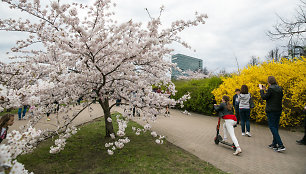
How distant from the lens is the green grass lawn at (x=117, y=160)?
352 cm

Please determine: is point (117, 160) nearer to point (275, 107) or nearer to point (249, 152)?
point (249, 152)

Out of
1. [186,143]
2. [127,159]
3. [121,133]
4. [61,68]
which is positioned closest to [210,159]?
[186,143]

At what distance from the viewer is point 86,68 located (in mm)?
3912

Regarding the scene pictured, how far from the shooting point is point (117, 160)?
3949 millimetres

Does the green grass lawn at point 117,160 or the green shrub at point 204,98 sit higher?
the green shrub at point 204,98

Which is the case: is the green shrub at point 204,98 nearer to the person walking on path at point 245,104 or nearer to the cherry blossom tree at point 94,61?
the person walking on path at point 245,104

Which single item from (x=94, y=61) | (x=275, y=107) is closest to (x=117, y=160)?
(x=94, y=61)

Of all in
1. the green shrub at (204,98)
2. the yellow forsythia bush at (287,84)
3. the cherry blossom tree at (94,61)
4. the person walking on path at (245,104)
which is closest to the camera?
the cherry blossom tree at (94,61)

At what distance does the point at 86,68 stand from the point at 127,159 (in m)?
2.32

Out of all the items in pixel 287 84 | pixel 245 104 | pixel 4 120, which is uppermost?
pixel 287 84

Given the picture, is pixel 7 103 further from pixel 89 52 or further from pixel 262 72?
pixel 262 72

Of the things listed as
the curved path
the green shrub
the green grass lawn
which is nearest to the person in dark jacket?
the curved path

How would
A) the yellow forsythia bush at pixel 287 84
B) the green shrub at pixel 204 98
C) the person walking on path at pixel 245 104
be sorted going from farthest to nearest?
the green shrub at pixel 204 98
the yellow forsythia bush at pixel 287 84
the person walking on path at pixel 245 104

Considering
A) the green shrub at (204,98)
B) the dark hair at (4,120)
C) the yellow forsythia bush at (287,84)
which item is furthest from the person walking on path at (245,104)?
the dark hair at (4,120)
